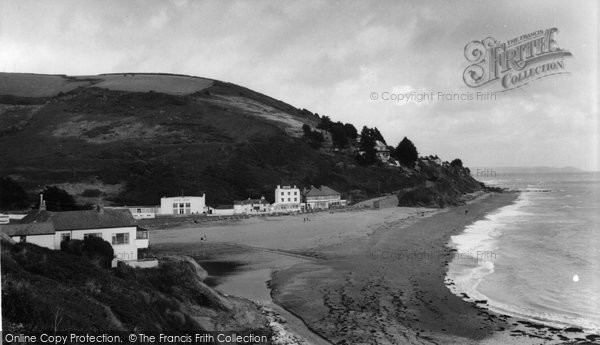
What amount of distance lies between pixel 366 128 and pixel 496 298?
89.3 m

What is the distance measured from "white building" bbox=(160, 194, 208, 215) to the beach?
35.6 feet

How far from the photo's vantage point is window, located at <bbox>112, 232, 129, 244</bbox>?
26.9 metres

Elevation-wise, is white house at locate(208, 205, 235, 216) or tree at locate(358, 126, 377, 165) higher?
tree at locate(358, 126, 377, 165)

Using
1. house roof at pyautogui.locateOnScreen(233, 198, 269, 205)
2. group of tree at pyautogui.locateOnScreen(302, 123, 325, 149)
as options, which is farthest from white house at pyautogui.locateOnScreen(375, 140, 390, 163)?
house roof at pyautogui.locateOnScreen(233, 198, 269, 205)

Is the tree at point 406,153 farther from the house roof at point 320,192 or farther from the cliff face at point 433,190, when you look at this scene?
the house roof at point 320,192

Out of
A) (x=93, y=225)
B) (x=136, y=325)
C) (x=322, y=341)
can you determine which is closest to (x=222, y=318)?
(x=322, y=341)

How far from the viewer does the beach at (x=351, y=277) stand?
785 inches

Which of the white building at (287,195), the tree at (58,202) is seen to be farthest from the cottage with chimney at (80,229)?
the white building at (287,195)

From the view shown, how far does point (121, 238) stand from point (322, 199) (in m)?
54.0

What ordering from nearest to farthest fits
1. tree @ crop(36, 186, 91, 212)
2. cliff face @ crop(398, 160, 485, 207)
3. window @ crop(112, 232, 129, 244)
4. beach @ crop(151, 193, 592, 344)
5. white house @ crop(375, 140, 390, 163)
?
beach @ crop(151, 193, 592, 344)
window @ crop(112, 232, 129, 244)
tree @ crop(36, 186, 91, 212)
cliff face @ crop(398, 160, 485, 207)
white house @ crop(375, 140, 390, 163)

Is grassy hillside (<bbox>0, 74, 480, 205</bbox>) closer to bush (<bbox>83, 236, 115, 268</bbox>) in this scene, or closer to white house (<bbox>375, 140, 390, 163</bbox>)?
white house (<bbox>375, 140, 390, 163</bbox>)

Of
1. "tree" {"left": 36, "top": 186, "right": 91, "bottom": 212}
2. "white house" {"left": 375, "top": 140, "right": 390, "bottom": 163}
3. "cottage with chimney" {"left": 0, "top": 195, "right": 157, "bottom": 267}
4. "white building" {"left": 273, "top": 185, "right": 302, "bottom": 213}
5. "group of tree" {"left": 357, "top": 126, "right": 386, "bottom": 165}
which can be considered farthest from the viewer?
"white house" {"left": 375, "top": 140, "right": 390, "bottom": 163}

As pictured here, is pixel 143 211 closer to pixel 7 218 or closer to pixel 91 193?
pixel 91 193

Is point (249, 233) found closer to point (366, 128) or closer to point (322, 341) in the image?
point (322, 341)
